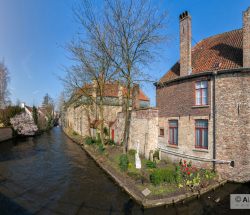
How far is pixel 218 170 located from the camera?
10.7 metres

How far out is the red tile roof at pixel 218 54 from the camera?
11148mm

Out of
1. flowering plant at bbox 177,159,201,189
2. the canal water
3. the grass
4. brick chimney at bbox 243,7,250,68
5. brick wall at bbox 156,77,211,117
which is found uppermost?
brick chimney at bbox 243,7,250,68

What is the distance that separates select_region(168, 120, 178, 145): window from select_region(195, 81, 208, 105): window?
8.11ft

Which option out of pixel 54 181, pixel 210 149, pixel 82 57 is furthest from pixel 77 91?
pixel 210 149

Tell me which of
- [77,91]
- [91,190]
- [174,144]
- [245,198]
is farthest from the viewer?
[77,91]

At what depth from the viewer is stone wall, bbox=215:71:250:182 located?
10086mm

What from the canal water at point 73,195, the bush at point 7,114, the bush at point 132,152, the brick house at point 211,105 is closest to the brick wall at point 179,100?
the brick house at point 211,105

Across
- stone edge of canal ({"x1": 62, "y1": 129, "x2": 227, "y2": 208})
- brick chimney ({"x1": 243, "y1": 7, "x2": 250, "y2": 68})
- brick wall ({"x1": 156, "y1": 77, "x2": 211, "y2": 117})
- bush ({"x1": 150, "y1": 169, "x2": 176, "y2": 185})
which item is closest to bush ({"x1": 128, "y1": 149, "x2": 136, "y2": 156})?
brick wall ({"x1": 156, "y1": 77, "x2": 211, "y2": 117})

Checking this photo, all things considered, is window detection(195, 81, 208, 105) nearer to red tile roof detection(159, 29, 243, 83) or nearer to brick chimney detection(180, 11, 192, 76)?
red tile roof detection(159, 29, 243, 83)

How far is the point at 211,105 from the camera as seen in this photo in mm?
11164

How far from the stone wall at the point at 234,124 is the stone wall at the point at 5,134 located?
97.5ft

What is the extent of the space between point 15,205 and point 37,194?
133cm

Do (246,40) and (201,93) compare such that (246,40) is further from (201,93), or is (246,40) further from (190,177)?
(190,177)

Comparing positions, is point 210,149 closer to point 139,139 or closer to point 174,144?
point 174,144
